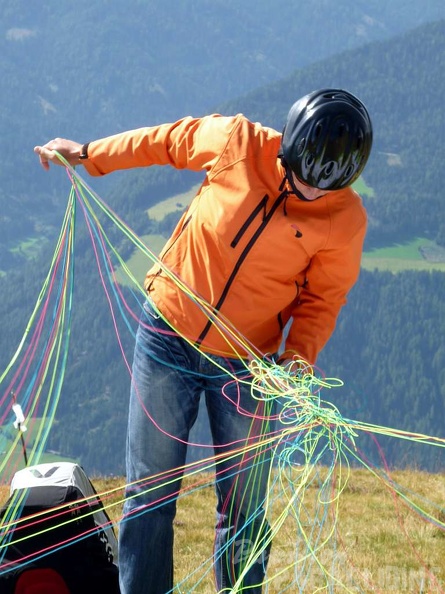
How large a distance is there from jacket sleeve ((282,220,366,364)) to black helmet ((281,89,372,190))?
30cm

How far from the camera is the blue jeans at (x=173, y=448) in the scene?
2961mm

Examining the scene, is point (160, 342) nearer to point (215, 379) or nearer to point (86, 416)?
point (215, 379)

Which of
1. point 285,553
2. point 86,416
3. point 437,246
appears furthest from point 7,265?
point 285,553

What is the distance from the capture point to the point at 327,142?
2.70 metres

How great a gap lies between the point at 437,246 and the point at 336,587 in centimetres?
15979

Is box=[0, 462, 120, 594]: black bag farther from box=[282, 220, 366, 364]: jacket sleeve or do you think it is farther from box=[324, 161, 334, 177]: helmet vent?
box=[324, 161, 334, 177]: helmet vent

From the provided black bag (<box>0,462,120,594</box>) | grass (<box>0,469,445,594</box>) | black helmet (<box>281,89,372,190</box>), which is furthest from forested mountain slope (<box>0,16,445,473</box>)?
black helmet (<box>281,89,372,190</box>)

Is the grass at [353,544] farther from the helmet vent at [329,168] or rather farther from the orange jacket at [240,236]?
the helmet vent at [329,168]

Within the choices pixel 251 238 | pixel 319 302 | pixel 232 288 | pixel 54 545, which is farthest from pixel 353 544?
pixel 251 238

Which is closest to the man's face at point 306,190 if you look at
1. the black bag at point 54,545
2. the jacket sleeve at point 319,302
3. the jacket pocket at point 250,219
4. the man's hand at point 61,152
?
the jacket pocket at point 250,219

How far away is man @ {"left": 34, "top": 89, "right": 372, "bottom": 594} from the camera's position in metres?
2.81

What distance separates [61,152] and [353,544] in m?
2.82

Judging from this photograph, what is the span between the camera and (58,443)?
121125 millimetres

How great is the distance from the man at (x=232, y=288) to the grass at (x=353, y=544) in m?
0.61
